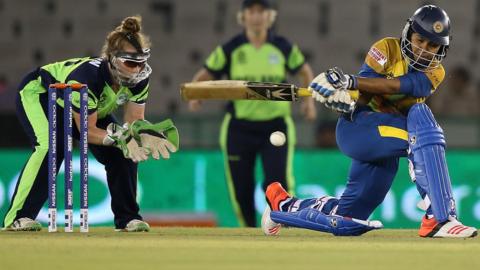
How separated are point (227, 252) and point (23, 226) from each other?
1539 mm

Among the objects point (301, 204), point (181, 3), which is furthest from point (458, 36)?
point (301, 204)

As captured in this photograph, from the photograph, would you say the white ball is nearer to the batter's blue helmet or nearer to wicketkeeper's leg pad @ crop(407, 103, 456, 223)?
the batter's blue helmet

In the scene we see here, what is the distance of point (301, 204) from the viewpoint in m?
5.93

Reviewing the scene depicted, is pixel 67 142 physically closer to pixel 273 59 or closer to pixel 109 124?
pixel 109 124

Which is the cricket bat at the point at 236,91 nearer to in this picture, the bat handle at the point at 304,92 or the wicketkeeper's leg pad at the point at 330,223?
the bat handle at the point at 304,92

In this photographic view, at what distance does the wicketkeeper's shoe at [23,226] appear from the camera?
591 centimetres

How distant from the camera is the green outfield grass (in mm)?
4320

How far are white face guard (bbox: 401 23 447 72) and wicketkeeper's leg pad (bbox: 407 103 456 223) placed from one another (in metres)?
0.26

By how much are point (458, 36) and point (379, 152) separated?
674cm

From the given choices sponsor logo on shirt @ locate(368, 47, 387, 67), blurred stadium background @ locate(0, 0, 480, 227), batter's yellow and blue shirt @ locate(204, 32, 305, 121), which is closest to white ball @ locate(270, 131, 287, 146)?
batter's yellow and blue shirt @ locate(204, 32, 305, 121)

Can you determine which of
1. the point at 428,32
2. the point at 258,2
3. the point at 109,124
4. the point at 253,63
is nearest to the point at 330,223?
the point at 428,32

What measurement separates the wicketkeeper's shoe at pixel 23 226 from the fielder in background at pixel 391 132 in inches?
46.8

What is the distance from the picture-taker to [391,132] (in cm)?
557

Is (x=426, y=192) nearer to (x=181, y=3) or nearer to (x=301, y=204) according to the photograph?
(x=301, y=204)
